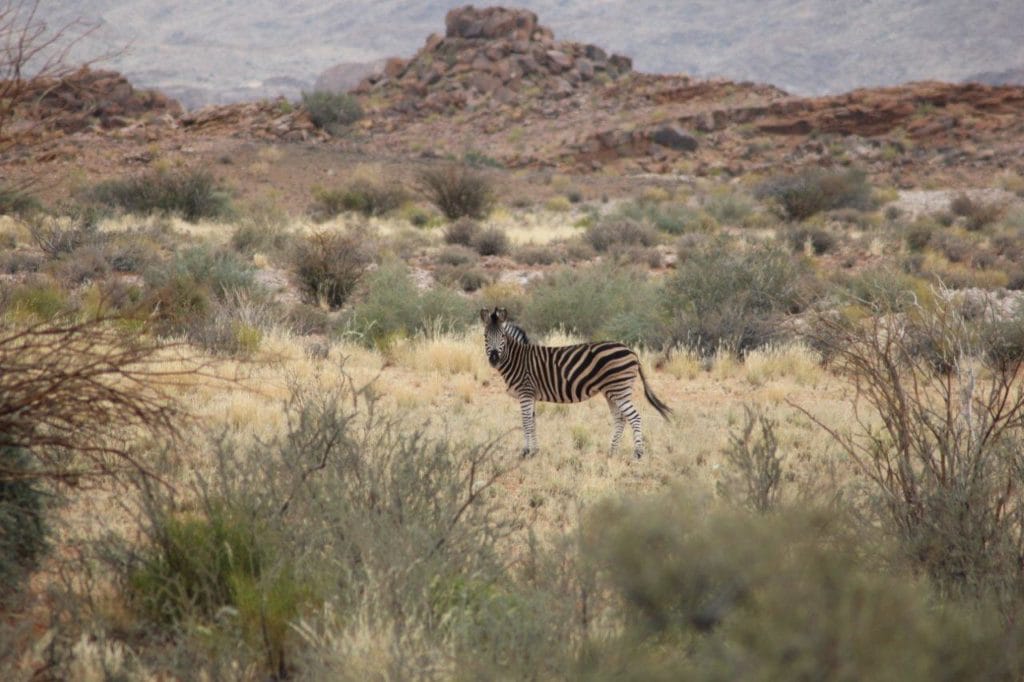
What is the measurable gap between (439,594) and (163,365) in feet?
24.9

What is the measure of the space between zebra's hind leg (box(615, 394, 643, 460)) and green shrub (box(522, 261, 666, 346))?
5404mm

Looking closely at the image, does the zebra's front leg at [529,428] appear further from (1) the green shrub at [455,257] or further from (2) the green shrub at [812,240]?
(2) the green shrub at [812,240]

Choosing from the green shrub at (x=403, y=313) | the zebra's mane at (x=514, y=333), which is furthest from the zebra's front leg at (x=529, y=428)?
the green shrub at (x=403, y=313)

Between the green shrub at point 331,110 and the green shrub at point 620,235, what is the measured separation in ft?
98.5

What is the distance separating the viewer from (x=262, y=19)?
655ft

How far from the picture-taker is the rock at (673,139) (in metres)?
53.1

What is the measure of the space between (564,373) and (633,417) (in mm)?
746

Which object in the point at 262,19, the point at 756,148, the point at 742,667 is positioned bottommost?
the point at 742,667

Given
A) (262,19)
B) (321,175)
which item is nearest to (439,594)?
(321,175)

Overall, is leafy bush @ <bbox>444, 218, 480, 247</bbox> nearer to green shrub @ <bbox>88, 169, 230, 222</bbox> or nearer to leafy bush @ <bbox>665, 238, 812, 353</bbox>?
green shrub @ <bbox>88, 169, 230, 222</bbox>

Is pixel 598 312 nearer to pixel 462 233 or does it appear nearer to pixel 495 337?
pixel 495 337

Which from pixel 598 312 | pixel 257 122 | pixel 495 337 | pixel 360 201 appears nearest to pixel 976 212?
pixel 360 201

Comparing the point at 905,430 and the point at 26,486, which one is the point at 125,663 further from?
the point at 905,430

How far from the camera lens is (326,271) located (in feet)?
58.3
